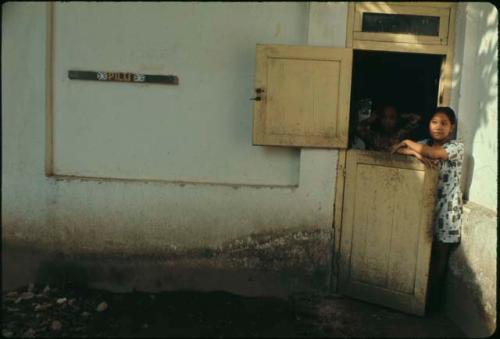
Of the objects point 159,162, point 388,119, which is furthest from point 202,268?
point 388,119

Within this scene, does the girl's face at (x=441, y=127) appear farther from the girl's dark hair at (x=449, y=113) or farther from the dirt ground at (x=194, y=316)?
the dirt ground at (x=194, y=316)

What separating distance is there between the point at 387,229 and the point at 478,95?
133 cm

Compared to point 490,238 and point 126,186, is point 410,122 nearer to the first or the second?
point 490,238

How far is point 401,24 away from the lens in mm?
4242

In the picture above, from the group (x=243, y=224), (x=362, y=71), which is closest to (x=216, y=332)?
(x=243, y=224)

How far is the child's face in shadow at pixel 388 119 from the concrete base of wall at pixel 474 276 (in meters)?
1.09

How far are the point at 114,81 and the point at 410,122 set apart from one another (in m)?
2.91

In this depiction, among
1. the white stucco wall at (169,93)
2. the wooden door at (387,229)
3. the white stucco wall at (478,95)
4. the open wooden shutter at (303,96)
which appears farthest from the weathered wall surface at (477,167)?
the white stucco wall at (169,93)

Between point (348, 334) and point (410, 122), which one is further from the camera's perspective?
point (410, 122)

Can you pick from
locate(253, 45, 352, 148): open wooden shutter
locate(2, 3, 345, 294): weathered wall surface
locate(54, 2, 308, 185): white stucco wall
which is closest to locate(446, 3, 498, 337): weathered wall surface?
locate(253, 45, 352, 148): open wooden shutter

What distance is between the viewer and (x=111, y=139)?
14.6 ft

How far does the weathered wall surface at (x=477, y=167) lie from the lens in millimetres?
3473

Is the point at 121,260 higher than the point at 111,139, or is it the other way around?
the point at 111,139

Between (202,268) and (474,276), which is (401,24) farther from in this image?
(202,268)
